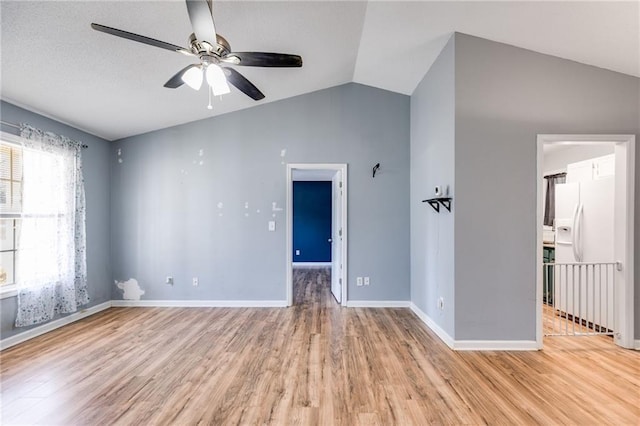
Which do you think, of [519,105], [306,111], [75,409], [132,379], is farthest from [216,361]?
[519,105]

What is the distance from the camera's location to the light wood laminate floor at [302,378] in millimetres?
1857

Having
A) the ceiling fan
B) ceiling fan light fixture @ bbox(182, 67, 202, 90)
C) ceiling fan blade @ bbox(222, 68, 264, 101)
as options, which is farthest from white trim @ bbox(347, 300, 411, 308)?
ceiling fan light fixture @ bbox(182, 67, 202, 90)

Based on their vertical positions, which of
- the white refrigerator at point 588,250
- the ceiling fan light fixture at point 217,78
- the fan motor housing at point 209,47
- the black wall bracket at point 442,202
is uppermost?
the fan motor housing at point 209,47

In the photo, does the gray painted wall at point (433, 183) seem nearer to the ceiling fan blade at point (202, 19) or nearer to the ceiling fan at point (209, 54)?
the ceiling fan at point (209, 54)

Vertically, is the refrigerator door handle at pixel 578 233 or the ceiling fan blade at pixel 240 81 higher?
the ceiling fan blade at pixel 240 81

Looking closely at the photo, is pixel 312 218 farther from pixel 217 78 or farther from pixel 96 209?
pixel 217 78

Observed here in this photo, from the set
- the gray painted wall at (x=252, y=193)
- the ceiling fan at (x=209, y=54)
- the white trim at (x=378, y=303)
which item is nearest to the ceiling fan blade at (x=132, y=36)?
the ceiling fan at (x=209, y=54)

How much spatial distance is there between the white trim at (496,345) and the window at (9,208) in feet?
15.2

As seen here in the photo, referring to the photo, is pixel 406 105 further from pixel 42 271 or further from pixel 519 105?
pixel 42 271

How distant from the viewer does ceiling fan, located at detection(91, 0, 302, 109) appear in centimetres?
165

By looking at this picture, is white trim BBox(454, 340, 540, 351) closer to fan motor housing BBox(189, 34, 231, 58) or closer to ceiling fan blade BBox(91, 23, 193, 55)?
fan motor housing BBox(189, 34, 231, 58)

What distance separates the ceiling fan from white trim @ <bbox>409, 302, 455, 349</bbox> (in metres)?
2.92

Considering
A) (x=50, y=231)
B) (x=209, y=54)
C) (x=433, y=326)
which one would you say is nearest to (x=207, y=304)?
(x=50, y=231)

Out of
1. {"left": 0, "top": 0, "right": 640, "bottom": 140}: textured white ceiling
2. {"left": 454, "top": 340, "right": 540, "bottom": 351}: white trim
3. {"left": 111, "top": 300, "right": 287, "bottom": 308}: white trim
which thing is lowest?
{"left": 111, "top": 300, "right": 287, "bottom": 308}: white trim
